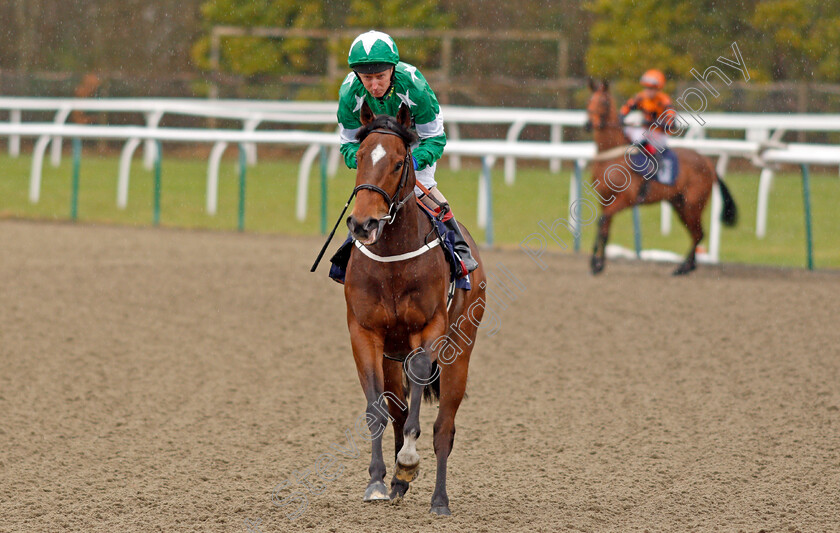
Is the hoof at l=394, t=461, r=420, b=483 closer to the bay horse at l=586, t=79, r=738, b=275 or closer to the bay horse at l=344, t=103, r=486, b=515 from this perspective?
the bay horse at l=344, t=103, r=486, b=515

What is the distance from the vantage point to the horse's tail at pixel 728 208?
11742 millimetres

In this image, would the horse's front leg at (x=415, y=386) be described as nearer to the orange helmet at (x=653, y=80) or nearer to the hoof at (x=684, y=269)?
the hoof at (x=684, y=269)

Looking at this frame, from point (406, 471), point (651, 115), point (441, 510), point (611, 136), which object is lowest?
point (441, 510)

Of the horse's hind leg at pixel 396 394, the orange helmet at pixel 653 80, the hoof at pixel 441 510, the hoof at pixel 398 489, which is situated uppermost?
the orange helmet at pixel 653 80

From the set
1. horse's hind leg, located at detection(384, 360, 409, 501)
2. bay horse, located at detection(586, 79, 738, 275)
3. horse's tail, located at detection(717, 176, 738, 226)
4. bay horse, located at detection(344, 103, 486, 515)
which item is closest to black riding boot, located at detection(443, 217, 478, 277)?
bay horse, located at detection(344, 103, 486, 515)

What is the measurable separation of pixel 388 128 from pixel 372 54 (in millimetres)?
283

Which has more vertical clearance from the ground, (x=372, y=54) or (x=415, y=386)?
(x=372, y=54)

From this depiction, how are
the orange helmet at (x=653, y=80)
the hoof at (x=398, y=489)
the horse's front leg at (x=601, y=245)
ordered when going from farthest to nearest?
1. the orange helmet at (x=653, y=80)
2. the horse's front leg at (x=601, y=245)
3. the hoof at (x=398, y=489)

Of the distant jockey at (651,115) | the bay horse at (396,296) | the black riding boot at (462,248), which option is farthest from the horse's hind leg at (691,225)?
the bay horse at (396,296)

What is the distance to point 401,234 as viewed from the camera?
4375mm

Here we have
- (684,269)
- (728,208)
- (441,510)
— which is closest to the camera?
(441,510)

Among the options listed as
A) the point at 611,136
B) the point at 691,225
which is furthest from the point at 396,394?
the point at 691,225

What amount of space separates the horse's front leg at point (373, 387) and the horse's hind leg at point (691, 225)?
7228 millimetres

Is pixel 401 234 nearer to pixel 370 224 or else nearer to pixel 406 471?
pixel 370 224
